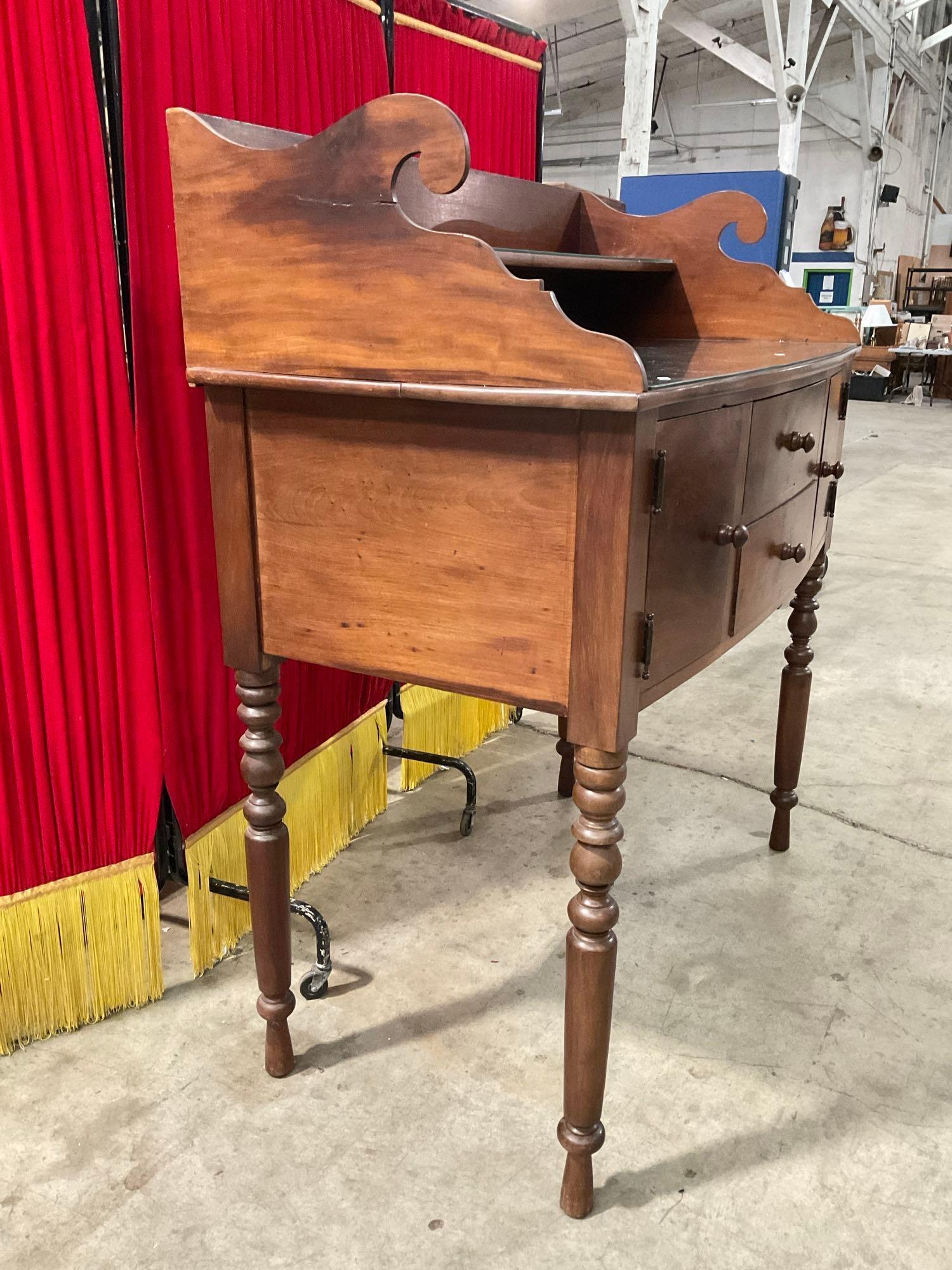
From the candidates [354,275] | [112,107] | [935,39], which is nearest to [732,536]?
[354,275]

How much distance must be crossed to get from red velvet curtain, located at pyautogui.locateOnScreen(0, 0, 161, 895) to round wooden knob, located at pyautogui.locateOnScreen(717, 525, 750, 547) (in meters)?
0.85

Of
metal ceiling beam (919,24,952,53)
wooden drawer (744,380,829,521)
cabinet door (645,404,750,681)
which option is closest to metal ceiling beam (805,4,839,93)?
metal ceiling beam (919,24,952,53)

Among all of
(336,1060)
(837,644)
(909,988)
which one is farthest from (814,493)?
(837,644)

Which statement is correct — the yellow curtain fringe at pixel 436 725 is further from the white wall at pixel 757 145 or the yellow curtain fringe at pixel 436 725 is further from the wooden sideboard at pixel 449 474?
the white wall at pixel 757 145

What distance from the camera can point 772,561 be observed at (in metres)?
1.51

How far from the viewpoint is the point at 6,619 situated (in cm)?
142

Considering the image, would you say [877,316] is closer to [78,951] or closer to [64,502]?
[64,502]

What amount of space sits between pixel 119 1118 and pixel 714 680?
7.33ft

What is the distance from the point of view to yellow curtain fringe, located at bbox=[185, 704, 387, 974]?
174cm

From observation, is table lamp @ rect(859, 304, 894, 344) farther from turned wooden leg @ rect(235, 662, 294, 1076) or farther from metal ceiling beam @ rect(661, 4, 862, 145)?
turned wooden leg @ rect(235, 662, 294, 1076)

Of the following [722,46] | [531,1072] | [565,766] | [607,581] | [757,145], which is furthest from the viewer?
[757,145]

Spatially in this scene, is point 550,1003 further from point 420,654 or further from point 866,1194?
point 420,654

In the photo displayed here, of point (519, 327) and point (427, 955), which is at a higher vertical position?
point (519, 327)

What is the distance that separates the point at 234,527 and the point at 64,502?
29 cm
